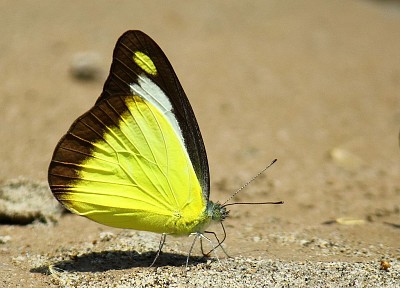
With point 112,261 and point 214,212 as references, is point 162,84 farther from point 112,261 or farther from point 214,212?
point 112,261

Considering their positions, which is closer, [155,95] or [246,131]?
[155,95]

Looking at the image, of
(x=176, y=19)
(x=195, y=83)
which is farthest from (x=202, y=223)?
(x=176, y=19)

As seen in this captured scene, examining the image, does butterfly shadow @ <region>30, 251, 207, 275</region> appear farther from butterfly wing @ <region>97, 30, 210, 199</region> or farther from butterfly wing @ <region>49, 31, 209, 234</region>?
butterfly wing @ <region>97, 30, 210, 199</region>

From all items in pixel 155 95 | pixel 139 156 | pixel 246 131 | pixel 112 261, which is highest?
pixel 155 95

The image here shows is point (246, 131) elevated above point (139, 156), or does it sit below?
below

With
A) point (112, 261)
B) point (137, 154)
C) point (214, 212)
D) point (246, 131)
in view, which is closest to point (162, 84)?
point (137, 154)

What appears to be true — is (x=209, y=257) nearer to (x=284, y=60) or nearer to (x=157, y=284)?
(x=157, y=284)

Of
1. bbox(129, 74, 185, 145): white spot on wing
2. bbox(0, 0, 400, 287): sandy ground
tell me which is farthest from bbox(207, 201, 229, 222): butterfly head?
bbox(129, 74, 185, 145): white spot on wing
